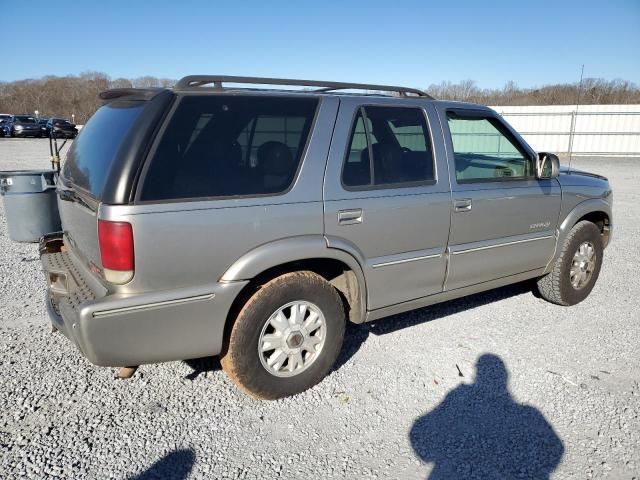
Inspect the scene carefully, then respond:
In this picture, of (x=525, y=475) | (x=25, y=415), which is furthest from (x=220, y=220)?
(x=525, y=475)

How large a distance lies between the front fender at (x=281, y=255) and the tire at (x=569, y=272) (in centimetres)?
252

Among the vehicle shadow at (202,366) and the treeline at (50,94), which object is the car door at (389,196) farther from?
the treeline at (50,94)

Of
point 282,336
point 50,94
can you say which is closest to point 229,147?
point 282,336

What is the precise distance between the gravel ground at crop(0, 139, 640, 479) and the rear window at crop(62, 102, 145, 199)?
1338mm

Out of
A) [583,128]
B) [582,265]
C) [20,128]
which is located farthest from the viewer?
[20,128]

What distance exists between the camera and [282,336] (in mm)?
3111

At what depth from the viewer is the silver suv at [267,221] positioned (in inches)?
102

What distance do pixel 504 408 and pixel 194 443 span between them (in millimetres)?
1886

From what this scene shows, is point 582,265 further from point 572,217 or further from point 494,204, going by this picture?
point 494,204

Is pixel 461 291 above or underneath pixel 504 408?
above

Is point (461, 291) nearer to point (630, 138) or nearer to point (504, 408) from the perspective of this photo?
point (504, 408)

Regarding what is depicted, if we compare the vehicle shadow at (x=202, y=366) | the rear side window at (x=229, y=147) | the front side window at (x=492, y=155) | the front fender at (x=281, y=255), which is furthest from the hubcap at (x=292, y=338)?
the front side window at (x=492, y=155)

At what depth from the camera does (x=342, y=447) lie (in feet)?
9.03

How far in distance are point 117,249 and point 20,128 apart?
4022 cm
